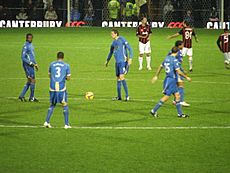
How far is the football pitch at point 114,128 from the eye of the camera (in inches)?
599

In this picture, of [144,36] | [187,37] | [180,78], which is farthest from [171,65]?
[144,36]

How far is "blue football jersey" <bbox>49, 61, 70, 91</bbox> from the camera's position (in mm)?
17953

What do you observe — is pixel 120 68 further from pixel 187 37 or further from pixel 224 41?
pixel 224 41

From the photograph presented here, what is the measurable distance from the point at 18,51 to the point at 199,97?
17063mm

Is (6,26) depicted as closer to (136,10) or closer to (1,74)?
(136,10)

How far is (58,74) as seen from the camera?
18.0 metres

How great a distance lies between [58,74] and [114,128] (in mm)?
2327

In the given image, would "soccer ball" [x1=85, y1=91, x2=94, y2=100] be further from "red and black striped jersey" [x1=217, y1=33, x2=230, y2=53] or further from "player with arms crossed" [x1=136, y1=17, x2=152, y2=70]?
"red and black striped jersey" [x1=217, y1=33, x2=230, y2=53]

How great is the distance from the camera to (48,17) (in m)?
53.3

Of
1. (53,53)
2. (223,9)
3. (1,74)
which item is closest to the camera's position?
(1,74)

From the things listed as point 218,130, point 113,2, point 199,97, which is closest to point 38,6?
point 113,2

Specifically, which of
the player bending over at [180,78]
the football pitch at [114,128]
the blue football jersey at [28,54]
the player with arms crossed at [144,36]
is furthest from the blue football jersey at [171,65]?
the player with arms crossed at [144,36]

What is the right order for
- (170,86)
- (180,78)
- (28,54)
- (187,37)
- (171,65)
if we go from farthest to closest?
(187,37) < (28,54) < (180,78) < (170,86) < (171,65)

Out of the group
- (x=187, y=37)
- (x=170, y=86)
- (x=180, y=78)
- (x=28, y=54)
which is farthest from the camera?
(x=187, y=37)
